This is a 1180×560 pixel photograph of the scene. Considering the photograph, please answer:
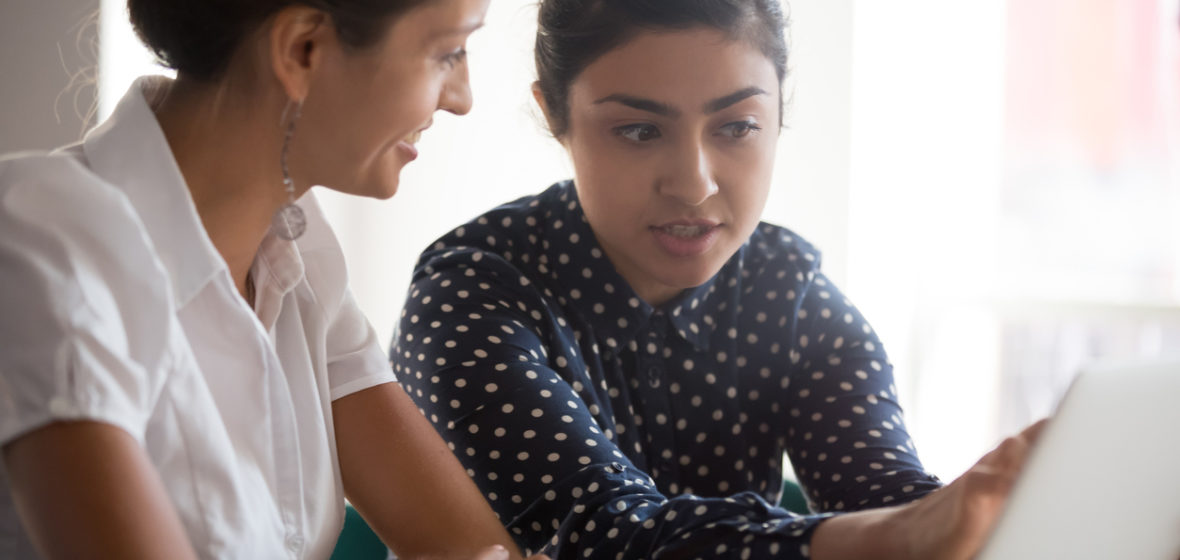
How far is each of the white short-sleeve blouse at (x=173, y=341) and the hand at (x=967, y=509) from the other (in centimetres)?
48

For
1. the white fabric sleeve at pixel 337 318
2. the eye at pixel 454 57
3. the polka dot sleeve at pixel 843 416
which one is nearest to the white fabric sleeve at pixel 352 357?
the white fabric sleeve at pixel 337 318

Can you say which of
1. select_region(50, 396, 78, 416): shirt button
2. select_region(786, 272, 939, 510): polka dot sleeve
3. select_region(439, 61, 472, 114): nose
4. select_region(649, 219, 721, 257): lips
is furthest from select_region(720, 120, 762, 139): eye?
Answer: select_region(50, 396, 78, 416): shirt button

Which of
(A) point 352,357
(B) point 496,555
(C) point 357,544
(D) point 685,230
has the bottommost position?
(C) point 357,544

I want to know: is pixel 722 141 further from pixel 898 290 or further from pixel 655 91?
pixel 898 290

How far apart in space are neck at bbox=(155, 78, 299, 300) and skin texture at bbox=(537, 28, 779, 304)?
45 cm

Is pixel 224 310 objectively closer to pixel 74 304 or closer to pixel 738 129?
pixel 74 304

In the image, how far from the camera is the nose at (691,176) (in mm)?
1152

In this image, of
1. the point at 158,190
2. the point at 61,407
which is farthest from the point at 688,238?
the point at 61,407

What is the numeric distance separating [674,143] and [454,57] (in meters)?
0.35

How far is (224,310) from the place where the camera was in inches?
31.9

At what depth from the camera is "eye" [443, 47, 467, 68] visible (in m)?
0.87

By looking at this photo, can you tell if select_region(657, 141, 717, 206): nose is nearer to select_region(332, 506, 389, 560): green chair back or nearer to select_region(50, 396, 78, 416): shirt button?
select_region(332, 506, 389, 560): green chair back

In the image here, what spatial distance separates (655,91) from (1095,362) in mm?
680

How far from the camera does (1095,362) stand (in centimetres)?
53
